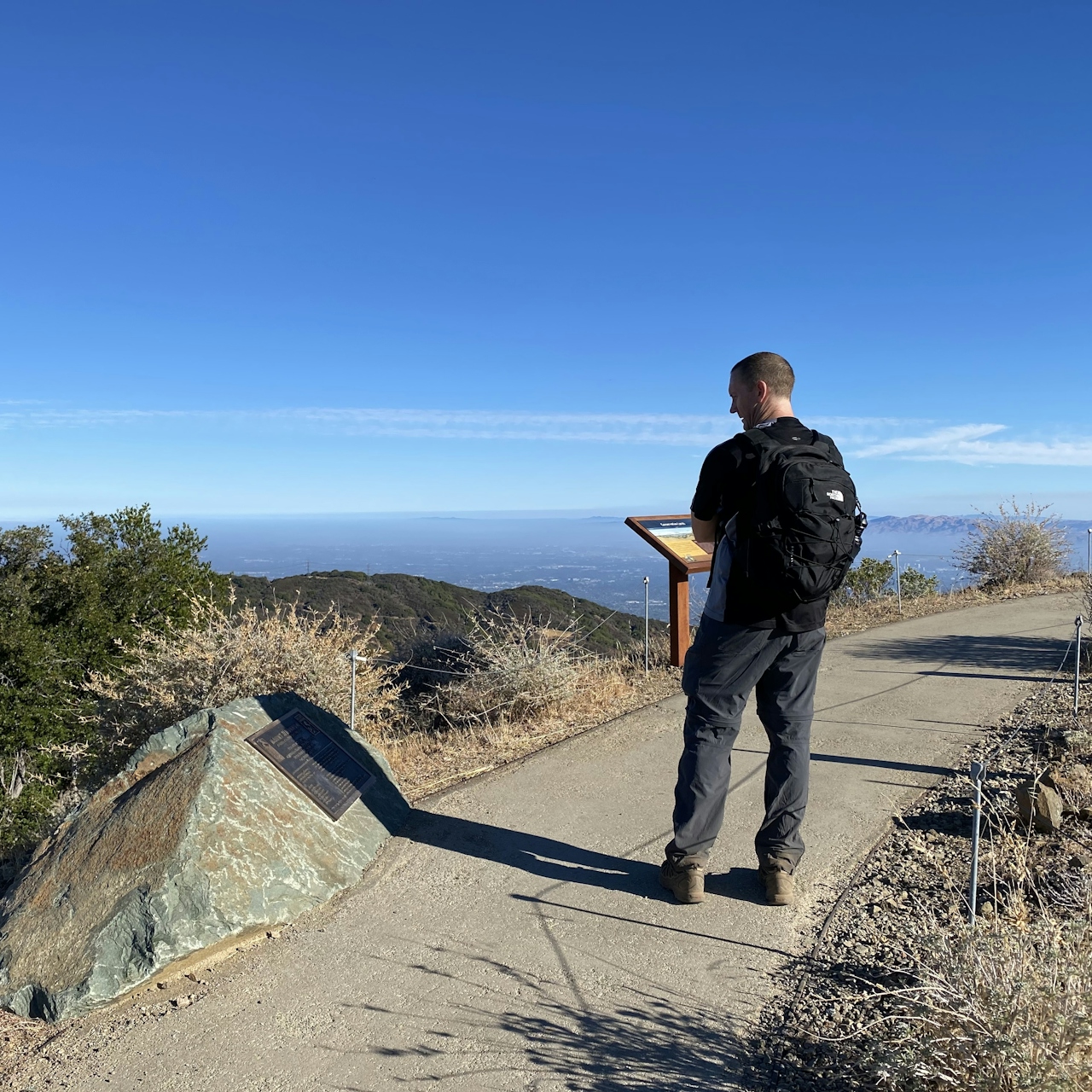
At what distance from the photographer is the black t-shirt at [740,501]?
3.09 meters

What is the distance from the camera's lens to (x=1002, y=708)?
239 inches

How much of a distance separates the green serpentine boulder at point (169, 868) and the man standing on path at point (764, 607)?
1.58 metres

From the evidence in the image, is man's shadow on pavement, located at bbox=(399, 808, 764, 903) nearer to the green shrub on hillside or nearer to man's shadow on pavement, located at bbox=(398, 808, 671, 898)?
man's shadow on pavement, located at bbox=(398, 808, 671, 898)

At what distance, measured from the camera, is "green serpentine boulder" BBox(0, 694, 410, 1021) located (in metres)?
2.90

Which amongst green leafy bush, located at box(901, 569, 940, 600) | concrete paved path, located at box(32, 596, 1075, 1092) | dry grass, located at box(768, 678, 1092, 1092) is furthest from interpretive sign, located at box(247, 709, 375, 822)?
green leafy bush, located at box(901, 569, 940, 600)

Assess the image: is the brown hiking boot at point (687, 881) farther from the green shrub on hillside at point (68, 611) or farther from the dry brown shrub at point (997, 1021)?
the green shrub on hillside at point (68, 611)

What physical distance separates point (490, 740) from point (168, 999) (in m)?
3.15

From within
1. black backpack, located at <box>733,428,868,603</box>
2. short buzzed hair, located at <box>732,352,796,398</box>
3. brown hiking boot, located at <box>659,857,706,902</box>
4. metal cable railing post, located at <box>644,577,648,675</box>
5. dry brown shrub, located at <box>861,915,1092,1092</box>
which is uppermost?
short buzzed hair, located at <box>732,352,796,398</box>

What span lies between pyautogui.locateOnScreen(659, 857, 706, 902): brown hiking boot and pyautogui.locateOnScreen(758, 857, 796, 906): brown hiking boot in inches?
10.3

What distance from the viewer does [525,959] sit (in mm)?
3020

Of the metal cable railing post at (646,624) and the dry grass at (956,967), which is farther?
the metal cable railing post at (646,624)

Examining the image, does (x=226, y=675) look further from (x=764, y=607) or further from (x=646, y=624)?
(x=764, y=607)

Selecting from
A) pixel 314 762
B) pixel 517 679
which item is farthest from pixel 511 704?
pixel 314 762

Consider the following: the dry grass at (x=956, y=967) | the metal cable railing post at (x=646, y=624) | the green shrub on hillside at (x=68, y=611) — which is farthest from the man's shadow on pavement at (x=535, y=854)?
the green shrub on hillside at (x=68, y=611)
